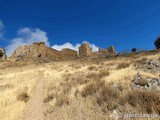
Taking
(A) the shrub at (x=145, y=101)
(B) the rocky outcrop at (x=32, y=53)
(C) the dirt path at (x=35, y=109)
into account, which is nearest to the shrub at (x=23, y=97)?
(C) the dirt path at (x=35, y=109)

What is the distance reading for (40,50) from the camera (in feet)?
236

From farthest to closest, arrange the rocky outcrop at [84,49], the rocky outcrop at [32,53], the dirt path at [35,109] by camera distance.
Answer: the rocky outcrop at [84,49] < the rocky outcrop at [32,53] < the dirt path at [35,109]

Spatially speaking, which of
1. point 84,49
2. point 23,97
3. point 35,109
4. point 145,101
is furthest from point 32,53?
point 145,101

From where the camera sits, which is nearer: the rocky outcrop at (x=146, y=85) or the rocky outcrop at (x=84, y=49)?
the rocky outcrop at (x=146, y=85)

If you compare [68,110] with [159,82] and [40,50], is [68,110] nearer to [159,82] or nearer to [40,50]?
[159,82]

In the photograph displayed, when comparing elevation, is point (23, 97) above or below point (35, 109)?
above

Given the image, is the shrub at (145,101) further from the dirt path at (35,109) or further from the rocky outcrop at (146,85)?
the dirt path at (35,109)

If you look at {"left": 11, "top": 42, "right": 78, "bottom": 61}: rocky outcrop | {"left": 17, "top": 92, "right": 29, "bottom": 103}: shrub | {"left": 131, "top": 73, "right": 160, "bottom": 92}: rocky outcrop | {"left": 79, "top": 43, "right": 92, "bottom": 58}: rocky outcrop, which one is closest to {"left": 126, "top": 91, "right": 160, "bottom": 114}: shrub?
{"left": 131, "top": 73, "right": 160, "bottom": 92}: rocky outcrop

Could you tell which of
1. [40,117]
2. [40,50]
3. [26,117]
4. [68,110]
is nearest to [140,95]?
[68,110]

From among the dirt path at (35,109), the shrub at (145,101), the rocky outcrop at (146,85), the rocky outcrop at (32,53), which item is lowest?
the dirt path at (35,109)

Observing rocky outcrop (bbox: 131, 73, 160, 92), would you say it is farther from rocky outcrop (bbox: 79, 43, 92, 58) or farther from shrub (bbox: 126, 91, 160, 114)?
rocky outcrop (bbox: 79, 43, 92, 58)

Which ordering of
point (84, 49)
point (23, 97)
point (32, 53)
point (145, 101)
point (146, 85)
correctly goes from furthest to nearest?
point (84, 49), point (32, 53), point (23, 97), point (146, 85), point (145, 101)

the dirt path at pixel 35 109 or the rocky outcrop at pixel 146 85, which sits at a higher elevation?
the rocky outcrop at pixel 146 85

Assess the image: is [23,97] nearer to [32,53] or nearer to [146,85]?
[146,85]
